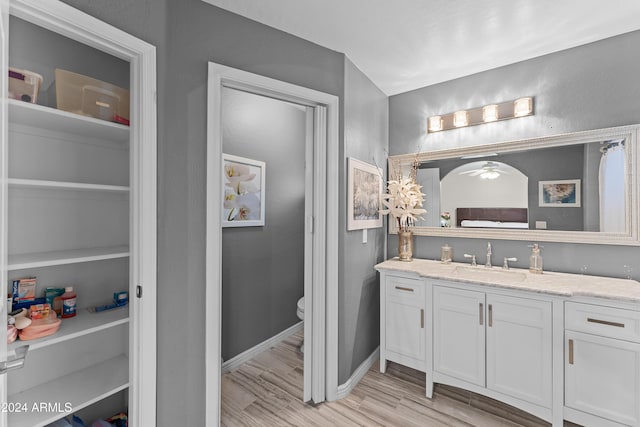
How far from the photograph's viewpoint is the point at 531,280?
196 cm

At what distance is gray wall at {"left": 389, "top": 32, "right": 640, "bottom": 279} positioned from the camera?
6.42 ft

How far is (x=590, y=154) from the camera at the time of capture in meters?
2.07

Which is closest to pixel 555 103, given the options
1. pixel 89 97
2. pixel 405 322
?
pixel 405 322

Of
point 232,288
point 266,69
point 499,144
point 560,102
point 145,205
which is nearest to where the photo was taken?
point 145,205

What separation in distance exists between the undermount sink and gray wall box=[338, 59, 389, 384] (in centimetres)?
73

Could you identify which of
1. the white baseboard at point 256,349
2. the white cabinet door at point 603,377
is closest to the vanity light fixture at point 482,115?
the white cabinet door at point 603,377

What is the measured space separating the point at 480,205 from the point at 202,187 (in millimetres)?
2194

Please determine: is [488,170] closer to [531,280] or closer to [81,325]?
[531,280]

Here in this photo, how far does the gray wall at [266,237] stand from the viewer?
2.56 m

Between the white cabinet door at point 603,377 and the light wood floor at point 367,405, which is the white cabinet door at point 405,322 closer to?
the light wood floor at point 367,405

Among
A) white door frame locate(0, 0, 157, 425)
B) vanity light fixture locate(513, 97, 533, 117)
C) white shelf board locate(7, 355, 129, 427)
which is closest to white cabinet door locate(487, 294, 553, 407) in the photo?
vanity light fixture locate(513, 97, 533, 117)

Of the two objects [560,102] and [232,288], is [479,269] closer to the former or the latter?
[560,102]

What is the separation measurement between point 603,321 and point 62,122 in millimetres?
2942

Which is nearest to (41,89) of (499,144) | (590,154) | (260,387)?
(260,387)
